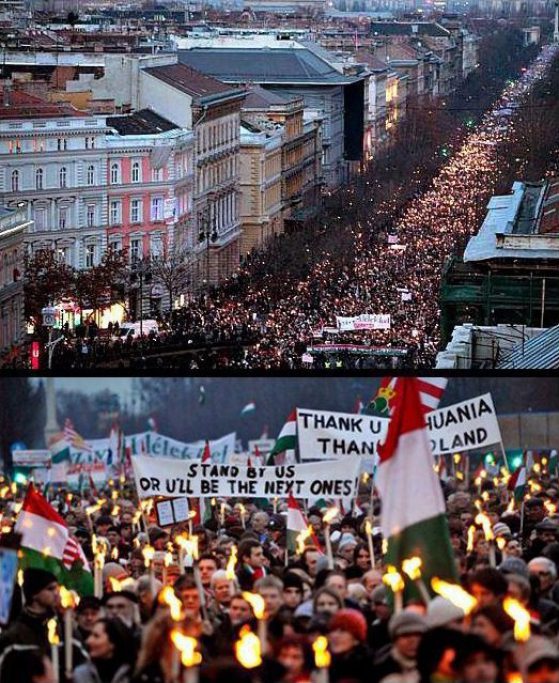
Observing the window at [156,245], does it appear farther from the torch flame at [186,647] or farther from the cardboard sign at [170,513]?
the torch flame at [186,647]

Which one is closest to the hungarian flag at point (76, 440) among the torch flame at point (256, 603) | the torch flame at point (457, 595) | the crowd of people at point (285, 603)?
the crowd of people at point (285, 603)

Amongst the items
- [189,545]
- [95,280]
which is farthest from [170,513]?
[95,280]

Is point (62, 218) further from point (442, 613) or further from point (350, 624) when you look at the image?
point (442, 613)

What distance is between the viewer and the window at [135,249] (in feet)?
70.1

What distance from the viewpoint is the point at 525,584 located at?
4855mm

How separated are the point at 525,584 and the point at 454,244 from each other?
1745 cm

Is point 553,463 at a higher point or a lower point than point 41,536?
lower

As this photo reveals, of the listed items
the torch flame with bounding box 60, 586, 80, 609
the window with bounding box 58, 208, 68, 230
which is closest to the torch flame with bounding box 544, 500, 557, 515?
the torch flame with bounding box 60, 586, 80, 609

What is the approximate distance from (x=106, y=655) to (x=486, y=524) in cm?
136

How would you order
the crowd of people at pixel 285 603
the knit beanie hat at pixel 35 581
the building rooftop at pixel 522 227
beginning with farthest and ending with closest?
the building rooftop at pixel 522 227 < the knit beanie hat at pixel 35 581 < the crowd of people at pixel 285 603

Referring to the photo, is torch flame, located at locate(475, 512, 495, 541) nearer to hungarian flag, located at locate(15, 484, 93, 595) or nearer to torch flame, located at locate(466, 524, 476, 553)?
torch flame, located at locate(466, 524, 476, 553)

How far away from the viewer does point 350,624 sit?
4625 millimetres

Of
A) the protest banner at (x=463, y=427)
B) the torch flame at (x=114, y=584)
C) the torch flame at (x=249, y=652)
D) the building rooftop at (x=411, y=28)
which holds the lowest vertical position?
the building rooftop at (x=411, y=28)

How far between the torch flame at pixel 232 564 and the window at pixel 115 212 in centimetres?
1592
